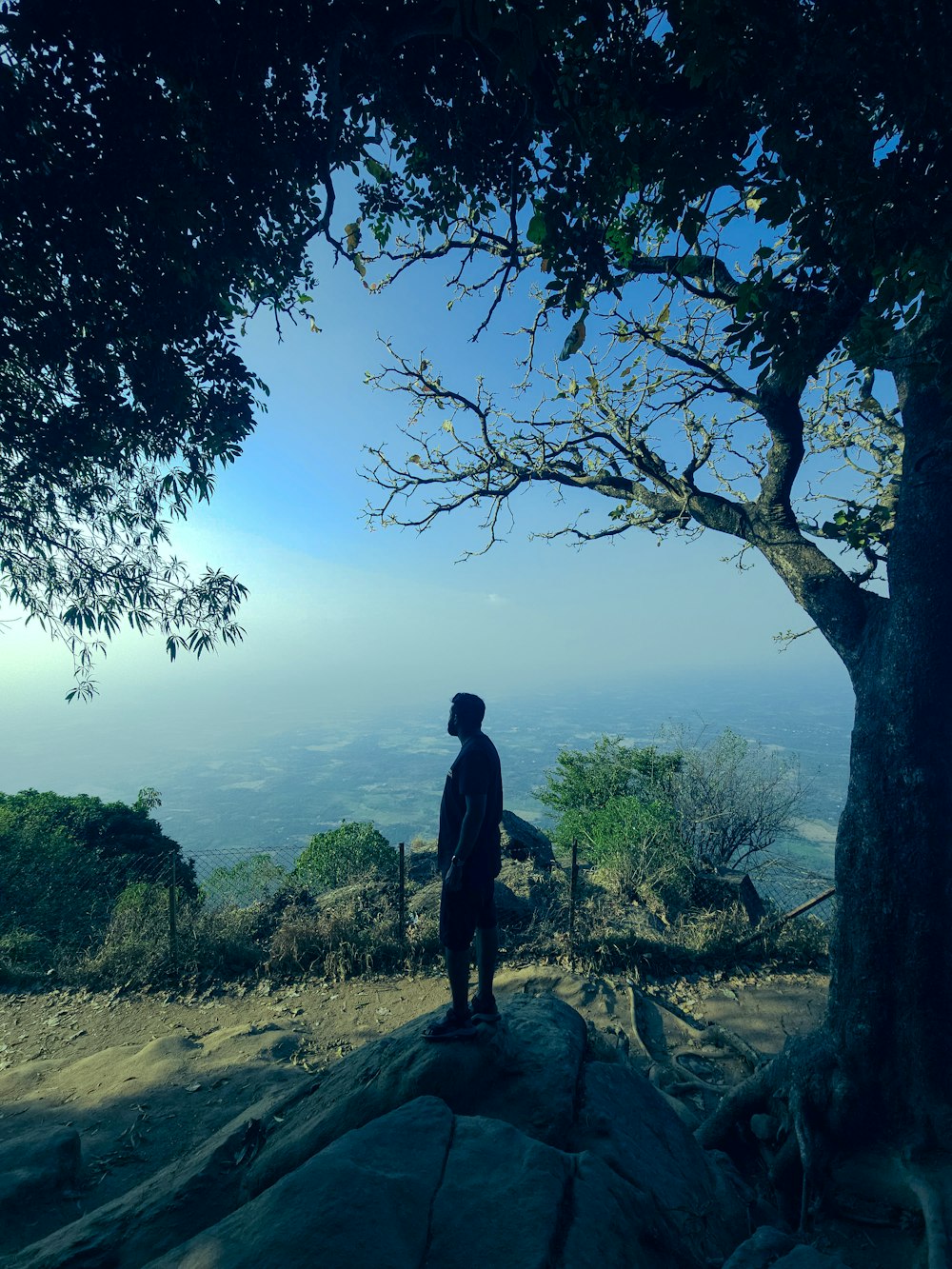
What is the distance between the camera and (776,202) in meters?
2.97

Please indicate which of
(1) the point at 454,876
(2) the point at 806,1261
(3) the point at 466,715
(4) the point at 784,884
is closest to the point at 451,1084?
(1) the point at 454,876

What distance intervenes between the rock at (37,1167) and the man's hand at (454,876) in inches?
132

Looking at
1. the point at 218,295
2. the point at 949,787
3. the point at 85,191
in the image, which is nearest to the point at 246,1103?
the point at 949,787

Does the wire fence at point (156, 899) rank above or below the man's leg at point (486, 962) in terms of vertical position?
below

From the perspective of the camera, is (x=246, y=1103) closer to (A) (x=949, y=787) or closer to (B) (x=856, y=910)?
(B) (x=856, y=910)

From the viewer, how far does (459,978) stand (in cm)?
423

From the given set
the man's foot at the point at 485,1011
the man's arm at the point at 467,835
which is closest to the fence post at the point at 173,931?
the man's foot at the point at 485,1011

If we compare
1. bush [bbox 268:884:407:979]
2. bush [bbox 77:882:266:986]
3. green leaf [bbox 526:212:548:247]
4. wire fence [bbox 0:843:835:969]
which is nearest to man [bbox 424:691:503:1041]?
green leaf [bbox 526:212:548:247]

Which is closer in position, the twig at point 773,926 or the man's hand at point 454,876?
the man's hand at point 454,876

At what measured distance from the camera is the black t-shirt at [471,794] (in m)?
4.28

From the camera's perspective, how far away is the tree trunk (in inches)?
173

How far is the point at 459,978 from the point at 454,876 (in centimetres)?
74

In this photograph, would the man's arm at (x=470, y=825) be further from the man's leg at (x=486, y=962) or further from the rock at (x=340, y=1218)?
the rock at (x=340, y=1218)

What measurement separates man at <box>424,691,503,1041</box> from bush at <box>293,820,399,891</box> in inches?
436
